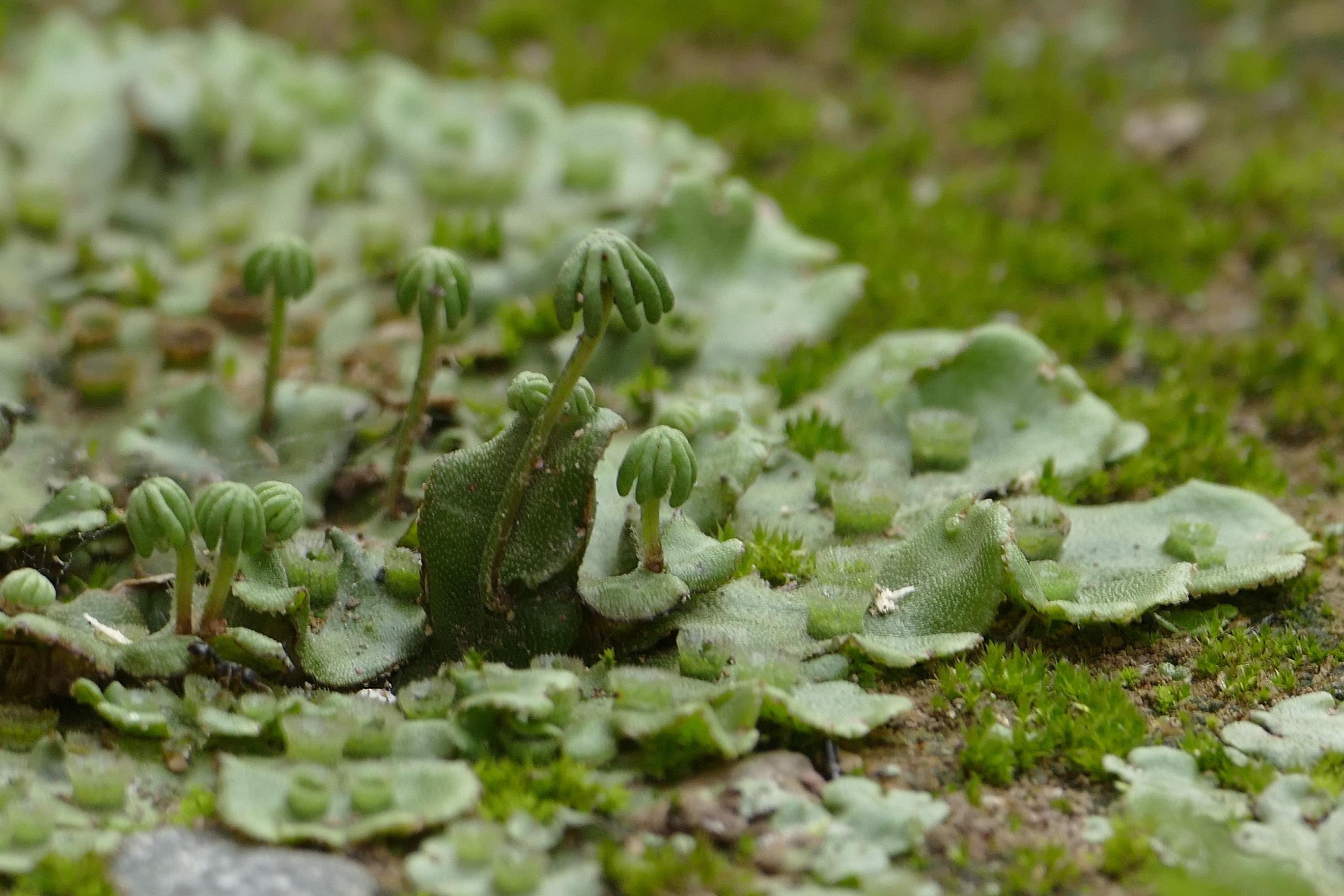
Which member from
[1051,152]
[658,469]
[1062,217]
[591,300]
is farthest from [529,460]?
[1051,152]

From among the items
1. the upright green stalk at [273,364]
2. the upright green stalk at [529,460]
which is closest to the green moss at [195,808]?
the upright green stalk at [529,460]

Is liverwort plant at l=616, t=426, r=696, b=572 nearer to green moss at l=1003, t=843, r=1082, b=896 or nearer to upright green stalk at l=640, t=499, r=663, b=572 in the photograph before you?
upright green stalk at l=640, t=499, r=663, b=572

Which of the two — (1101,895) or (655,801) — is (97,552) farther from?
(1101,895)

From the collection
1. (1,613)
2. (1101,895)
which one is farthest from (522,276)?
(1101,895)

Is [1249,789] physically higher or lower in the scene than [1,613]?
higher

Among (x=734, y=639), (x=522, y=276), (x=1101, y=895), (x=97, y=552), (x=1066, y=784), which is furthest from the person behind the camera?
(x=522, y=276)

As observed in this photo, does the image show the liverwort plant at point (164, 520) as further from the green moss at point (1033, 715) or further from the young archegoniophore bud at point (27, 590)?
the green moss at point (1033, 715)
